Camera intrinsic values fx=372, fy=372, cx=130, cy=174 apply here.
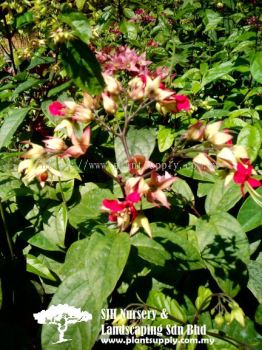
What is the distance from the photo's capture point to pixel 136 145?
1.19m

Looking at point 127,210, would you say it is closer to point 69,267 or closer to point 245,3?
point 69,267

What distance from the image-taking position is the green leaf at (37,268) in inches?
46.8

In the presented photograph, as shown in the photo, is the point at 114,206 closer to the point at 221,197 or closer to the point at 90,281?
the point at 90,281

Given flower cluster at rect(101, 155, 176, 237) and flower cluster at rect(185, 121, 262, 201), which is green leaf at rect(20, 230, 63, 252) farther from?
flower cluster at rect(185, 121, 262, 201)

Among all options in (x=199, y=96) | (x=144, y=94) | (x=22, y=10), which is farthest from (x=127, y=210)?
(x=22, y=10)

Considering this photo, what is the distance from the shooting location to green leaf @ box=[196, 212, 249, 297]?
0.98 metres

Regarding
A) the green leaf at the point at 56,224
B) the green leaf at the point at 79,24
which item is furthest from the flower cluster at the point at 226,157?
the green leaf at the point at 56,224

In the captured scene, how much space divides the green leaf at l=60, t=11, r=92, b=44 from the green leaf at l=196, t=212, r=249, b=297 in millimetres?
586

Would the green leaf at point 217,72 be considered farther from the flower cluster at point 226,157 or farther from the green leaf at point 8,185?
the green leaf at point 8,185

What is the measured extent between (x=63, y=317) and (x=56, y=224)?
11.2 inches

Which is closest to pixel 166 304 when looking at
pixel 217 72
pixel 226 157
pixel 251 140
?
pixel 226 157

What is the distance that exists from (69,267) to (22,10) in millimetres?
1087

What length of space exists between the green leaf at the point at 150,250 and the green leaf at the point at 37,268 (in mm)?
363

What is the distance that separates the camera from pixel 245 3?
2.60 m
